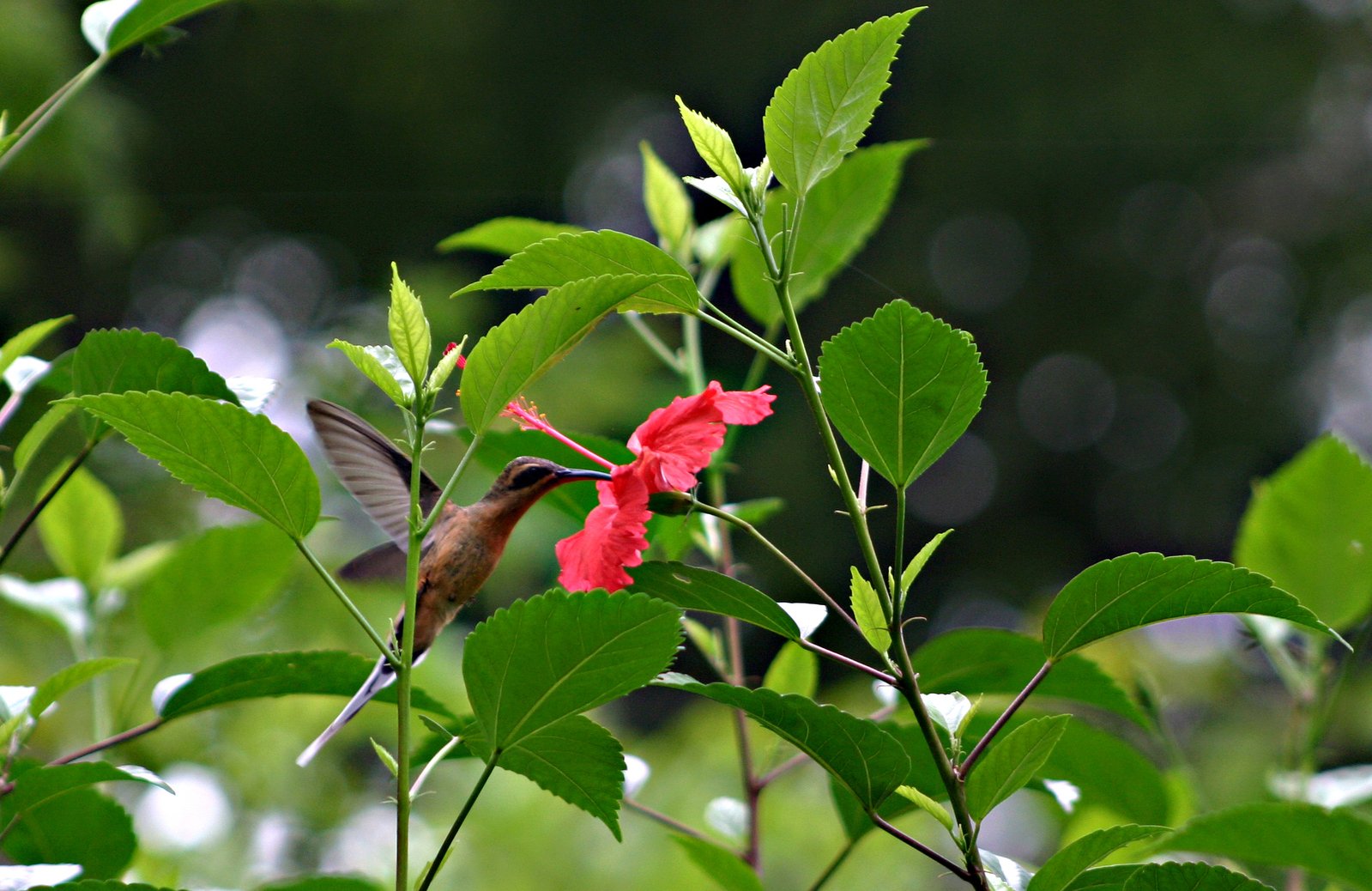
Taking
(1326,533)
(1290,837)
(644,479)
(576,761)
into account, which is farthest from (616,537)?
(1326,533)

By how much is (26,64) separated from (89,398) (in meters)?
3.95

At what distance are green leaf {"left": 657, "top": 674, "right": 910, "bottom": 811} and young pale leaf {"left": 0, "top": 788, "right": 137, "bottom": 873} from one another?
0.58 metres

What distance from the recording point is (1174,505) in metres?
9.58

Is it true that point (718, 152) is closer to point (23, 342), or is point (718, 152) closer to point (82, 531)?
point (23, 342)

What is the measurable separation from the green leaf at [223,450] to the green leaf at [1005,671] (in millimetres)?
585

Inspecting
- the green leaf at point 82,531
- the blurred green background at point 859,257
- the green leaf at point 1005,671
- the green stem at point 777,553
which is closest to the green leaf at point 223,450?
the green stem at point 777,553

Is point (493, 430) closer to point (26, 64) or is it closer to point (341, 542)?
point (341, 542)

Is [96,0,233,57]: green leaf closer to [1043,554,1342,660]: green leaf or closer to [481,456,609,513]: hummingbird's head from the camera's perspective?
[481,456,609,513]: hummingbird's head

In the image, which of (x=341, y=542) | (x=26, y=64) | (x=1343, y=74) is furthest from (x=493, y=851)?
(x=1343, y=74)

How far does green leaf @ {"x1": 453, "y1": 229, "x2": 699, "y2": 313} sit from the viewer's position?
797 mm

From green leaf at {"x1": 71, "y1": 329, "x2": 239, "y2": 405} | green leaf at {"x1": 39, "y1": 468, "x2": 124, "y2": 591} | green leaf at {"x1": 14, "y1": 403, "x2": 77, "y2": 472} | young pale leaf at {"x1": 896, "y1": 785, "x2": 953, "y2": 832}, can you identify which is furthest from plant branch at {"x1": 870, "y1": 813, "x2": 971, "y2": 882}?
green leaf at {"x1": 39, "y1": 468, "x2": 124, "y2": 591}

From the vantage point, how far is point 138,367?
0.91 m

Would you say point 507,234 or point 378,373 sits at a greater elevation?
point 507,234

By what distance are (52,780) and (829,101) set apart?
30.3 inches
